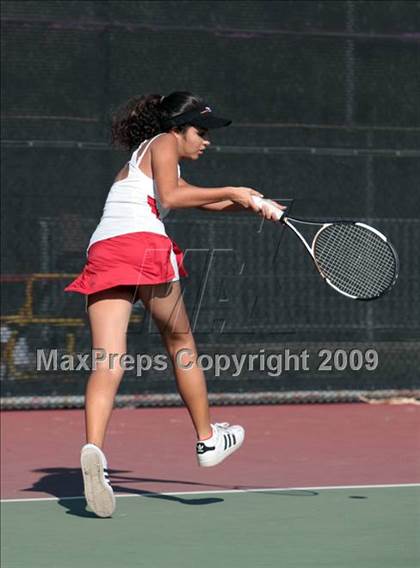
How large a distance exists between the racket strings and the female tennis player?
46cm

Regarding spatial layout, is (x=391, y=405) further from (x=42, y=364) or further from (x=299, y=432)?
(x=42, y=364)

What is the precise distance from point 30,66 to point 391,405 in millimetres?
3296

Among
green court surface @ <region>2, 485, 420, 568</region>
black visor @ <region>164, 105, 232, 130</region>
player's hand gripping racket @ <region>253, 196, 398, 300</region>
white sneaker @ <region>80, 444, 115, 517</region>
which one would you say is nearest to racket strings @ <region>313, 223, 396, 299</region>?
player's hand gripping racket @ <region>253, 196, 398, 300</region>

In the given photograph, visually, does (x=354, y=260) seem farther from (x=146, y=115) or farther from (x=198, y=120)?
(x=146, y=115)

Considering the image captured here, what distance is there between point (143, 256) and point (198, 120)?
1.91 feet

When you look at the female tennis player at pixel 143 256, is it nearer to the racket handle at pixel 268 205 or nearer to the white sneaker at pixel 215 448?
the white sneaker at pixel 215 448

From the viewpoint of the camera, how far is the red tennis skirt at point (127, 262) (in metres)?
5.50

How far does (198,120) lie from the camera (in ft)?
18.4

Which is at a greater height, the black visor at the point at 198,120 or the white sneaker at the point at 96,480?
the black visor at the point at 198,120

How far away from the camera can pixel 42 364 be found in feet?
30.3

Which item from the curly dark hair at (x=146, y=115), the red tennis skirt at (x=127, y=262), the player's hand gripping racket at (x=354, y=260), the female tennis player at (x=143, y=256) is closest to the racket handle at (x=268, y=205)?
the female tennis player at (x=143, y=256)

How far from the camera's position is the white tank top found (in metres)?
5.54

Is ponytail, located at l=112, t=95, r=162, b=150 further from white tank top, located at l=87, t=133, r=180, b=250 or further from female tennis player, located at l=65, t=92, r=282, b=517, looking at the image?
white tank top, located at l=87, t=133, r=180, b=250

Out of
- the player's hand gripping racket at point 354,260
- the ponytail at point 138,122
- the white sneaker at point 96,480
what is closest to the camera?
the white sneaker at point 96,480
